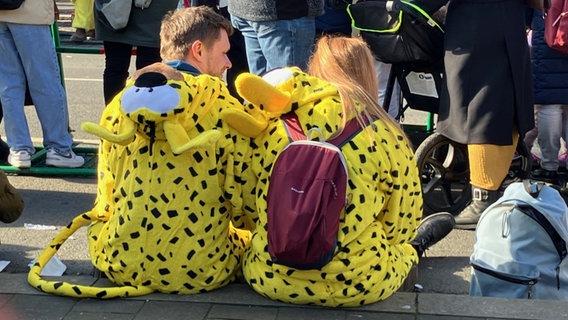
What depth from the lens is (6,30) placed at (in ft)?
19.2

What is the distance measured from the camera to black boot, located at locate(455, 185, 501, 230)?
4.93 meters

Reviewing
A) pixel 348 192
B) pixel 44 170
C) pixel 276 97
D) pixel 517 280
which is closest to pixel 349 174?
pixel 348 192

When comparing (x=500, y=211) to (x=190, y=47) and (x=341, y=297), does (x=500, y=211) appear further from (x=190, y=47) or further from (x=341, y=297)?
(x=190, y=47)

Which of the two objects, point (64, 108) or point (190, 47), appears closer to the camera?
point (190, 47)

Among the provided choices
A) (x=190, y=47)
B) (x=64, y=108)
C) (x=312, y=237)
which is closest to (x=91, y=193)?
(x=64, y=108)

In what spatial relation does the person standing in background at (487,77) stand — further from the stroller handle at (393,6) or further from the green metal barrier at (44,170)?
the green metal barrier at (44,170)

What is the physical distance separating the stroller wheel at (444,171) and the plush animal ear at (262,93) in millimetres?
1846

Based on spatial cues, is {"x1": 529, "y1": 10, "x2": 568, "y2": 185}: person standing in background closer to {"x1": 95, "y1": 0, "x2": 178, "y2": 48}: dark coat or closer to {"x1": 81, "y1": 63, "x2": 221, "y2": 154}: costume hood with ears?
{"x1": 95, "y1": 0, "x2": 178, "y2": 48}: dark coat

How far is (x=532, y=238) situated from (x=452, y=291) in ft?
1.70

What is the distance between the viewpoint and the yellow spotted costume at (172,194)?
11.2ft

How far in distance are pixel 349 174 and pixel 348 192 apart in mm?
67

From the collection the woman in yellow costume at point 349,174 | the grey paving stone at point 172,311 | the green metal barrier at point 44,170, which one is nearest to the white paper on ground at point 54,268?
the grey paving stone at point 172,311

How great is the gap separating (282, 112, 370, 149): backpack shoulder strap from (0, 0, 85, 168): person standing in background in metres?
2.94

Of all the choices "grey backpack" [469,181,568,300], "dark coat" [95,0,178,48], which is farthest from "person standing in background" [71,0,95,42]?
"grey backpack" [469,181,568,300]
